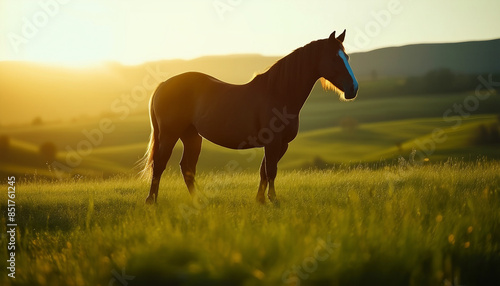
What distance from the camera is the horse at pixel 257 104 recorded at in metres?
7.56

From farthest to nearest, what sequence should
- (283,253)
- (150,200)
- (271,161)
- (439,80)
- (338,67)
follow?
(439,80)
(150,200)
(271,161)
(338,67)
(283,253)

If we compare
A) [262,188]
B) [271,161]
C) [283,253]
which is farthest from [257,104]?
[283,253]

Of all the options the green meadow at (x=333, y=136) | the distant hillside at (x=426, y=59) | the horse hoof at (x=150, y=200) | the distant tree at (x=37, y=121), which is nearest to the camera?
the horse hoof at (x=150, y=200)

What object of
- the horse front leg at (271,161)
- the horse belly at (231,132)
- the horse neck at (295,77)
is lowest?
the horse front leg at (271,161)

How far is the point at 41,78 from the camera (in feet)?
171

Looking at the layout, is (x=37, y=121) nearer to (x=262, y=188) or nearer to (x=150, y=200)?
(x=150, y=200)

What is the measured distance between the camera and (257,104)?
782 centimetres

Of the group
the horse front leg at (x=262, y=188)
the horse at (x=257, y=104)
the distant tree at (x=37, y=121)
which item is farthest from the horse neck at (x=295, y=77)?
the distant tree at (x=37, y=121)

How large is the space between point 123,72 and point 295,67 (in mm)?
53699

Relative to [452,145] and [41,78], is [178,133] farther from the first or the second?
[41,78]

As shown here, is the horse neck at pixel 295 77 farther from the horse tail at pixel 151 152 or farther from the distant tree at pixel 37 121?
the distant tree at pixel 37 121

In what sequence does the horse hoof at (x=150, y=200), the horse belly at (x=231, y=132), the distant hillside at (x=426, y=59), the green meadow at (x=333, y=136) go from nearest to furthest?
the horse belly at (x=231, y=132), the horse hoof at (x=150, y=200), the green meadow at (x=333, y=136), the distant hillside at (x=426, y=59)

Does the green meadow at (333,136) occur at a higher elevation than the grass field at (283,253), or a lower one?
lower

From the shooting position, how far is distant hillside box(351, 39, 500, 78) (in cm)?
6738
